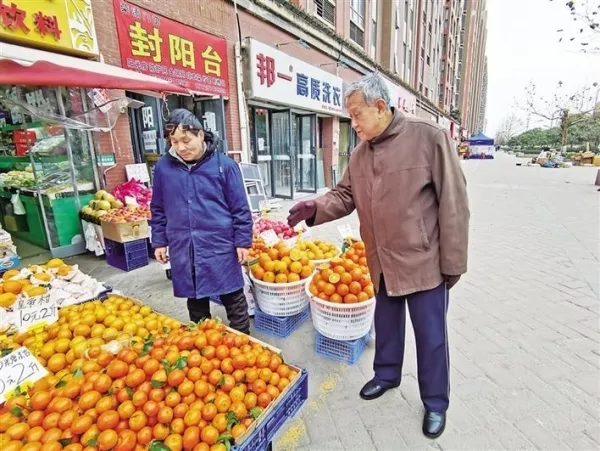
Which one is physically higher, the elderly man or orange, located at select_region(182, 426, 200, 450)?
the elderly man

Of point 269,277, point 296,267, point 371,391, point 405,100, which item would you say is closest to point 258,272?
point 269,277

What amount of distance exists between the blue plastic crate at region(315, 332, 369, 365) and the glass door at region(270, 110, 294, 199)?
7.14 m

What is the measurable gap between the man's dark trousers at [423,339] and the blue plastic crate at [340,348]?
1.14 feet

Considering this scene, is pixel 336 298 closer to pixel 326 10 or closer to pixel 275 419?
pixel 275 419

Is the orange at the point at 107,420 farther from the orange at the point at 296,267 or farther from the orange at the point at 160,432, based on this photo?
the orange at the point at 296,267

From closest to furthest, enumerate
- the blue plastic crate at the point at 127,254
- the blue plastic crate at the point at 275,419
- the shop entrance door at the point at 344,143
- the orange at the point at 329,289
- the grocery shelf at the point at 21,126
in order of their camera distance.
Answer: the blue plastic crate at the point at 275,419 < the orange at the point at 329,289 < the blue plastic crate at the point at 127,254 < the grocery shelf at the point at 21,126 < the shop entrance door at the point at 344,143

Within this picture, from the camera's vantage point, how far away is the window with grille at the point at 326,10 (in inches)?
399

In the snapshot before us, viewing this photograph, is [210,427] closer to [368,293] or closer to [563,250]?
[368,293]

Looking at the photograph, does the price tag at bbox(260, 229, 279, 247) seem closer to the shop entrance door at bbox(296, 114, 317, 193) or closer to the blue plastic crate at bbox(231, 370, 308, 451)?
the blue plastic crate at bbox(231, 370, 308, 451)

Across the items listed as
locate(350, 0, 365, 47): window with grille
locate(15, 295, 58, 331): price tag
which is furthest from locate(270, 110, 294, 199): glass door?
locate(15, 295, 58, 331): price tag

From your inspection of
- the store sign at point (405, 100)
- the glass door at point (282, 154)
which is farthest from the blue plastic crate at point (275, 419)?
the store sign at point (405, 100)

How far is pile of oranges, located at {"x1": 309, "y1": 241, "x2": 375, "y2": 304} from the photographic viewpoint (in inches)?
95.5

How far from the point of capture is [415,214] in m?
1.69

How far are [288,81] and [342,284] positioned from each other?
7.24 meters
